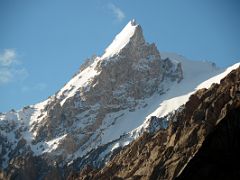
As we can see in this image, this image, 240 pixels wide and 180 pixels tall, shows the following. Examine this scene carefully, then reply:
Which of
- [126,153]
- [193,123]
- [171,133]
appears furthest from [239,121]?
[126,153]

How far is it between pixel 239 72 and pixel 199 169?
100918 millimetres

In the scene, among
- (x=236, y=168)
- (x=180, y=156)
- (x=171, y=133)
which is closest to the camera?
(x=236, y=168)

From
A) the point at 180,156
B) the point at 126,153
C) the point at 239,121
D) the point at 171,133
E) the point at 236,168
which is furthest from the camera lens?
the point at 126,153

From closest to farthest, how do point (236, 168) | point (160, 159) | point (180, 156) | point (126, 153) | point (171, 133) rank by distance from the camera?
1. point (236, 168)
2. point (180, 156)
3. point (160, 159)
4. point (171, 133)
5. point (126, 153)

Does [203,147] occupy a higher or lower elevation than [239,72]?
lower

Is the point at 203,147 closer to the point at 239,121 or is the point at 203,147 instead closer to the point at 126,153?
the point at 239,121

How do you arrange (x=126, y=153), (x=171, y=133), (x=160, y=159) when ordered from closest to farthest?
(x=160, y=159) → (x=171, y=133) → (x=126, y=153)

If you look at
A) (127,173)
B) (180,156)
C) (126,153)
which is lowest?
(180,156)

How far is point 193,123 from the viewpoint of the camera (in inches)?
4564

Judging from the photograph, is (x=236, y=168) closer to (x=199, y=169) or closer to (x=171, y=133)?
(x=199, y=169)

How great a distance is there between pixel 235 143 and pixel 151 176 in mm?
83829

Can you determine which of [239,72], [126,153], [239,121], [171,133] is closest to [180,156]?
[171,133]

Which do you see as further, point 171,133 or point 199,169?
point 171,133

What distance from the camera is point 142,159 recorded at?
131 meters
